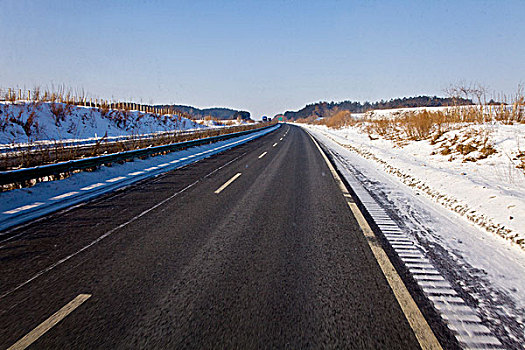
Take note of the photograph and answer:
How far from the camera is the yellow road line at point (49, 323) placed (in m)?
2.16

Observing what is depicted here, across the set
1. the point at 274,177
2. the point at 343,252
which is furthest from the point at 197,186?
the point at 343,252

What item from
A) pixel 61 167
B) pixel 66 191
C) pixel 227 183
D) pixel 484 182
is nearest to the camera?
pixel 484 182

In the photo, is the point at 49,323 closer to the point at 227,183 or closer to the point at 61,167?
the point at 227,183

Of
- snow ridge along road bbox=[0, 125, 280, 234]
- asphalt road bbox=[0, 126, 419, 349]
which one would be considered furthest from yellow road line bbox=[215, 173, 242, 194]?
snow ridge along road bbox=[0, 125, 280, 234]

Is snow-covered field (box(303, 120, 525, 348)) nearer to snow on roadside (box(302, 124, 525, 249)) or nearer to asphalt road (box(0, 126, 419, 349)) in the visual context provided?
snow on roadside (box(302, 124, 525, 249))

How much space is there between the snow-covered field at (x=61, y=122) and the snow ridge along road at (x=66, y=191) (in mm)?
4073

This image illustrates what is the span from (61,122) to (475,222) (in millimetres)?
27607

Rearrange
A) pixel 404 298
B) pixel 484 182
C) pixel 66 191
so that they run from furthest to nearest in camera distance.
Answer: pixel 66 191 < pixel 484 182 < pixel 404 298

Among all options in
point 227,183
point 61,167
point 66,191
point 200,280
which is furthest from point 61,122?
point 200,280

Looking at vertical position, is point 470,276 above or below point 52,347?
above

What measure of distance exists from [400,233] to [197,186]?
5280 mm

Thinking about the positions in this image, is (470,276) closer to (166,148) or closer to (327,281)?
(327,281)

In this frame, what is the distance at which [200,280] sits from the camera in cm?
307

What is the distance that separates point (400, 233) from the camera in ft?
14.0
